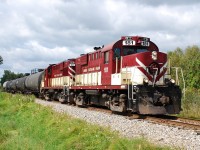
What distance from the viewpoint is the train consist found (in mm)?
14719

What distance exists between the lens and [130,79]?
15.8 meters

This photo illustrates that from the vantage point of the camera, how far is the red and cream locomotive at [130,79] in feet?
48.3

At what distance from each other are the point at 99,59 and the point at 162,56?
15.3 feet

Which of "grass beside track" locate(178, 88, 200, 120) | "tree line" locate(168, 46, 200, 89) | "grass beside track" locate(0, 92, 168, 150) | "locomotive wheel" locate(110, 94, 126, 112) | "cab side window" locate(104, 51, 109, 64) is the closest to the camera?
"grass beside track" locate(0, 92, 168, 150)

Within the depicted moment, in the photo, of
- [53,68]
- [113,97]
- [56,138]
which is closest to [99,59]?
[113,97]

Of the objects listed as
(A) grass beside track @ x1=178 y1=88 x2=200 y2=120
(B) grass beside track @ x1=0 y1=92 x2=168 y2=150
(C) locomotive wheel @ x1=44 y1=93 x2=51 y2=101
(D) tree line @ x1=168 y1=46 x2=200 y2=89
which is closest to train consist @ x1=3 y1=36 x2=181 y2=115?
(A) grass beside track @ x1=178 y1=88 x2=200 y2=120

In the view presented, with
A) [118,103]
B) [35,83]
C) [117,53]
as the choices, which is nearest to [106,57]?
[117,53]

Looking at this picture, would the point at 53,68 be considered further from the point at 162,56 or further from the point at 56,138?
the point at 56,138

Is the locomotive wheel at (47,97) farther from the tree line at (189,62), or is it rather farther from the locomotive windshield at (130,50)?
the tree line at (189,62)

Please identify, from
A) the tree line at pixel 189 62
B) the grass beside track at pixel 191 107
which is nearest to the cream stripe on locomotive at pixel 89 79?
the grass beside track at pixel 191 107

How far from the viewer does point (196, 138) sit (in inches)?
372

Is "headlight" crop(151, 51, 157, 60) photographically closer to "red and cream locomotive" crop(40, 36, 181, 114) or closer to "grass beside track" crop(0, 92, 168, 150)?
"red and cream locomotive" crop(40, 36, 181, 114)

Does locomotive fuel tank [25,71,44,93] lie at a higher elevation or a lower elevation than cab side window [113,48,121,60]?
lower

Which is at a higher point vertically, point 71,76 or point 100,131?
point 71,76
